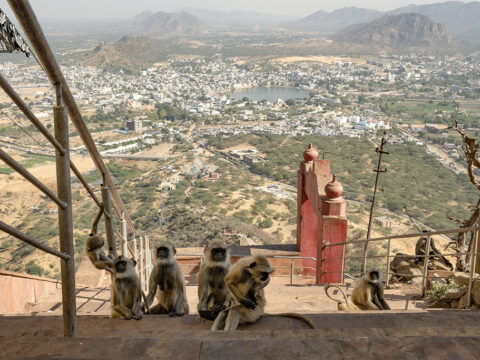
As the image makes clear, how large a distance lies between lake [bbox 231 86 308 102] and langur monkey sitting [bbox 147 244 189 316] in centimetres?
8429

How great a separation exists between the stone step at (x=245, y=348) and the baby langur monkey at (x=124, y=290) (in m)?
1.58

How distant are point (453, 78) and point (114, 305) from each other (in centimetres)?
10731

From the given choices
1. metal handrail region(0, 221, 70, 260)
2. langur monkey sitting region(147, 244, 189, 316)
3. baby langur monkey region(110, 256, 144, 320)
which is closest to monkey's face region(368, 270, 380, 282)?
langur monkey sitting region(147, 244, 189, 316)

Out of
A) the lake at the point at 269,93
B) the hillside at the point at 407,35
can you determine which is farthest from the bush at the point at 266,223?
the hillside at the point at 407,35

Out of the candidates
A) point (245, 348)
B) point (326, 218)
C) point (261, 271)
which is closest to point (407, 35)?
point (326, 218)

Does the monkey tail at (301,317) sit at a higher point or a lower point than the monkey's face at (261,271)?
lower

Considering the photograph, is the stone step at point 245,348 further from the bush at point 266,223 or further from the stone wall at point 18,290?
the bush at point 266,223

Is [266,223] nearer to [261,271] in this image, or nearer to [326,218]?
[326,218]

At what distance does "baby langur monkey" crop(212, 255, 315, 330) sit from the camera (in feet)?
8.21

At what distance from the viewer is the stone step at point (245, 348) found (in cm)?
131

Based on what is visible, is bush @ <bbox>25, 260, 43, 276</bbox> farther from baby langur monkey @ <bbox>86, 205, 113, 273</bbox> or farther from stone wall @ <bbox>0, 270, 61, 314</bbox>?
baby langur monkey @ <bbox>86, 205, 113, 273</bbox>

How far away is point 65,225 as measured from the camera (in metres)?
1.75

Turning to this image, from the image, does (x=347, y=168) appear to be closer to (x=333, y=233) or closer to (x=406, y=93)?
(x=333, y=233)

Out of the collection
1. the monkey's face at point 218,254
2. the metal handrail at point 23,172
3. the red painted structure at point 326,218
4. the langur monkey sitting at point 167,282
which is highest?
the metal handrail at point 23,172
